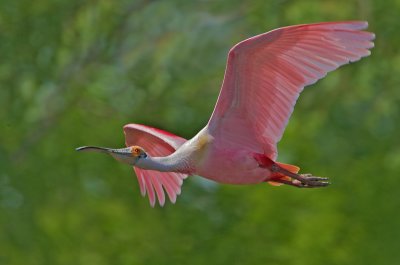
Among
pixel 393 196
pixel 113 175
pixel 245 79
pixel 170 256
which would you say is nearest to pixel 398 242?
pixel 393 196

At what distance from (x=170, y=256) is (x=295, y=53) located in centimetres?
985

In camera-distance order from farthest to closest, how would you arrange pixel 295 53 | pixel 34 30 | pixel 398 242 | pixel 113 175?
pixel 34 30 → pixel 113 175 → pixel 398 242 → pixel 295 53

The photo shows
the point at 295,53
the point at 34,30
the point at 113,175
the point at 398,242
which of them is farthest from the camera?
the point at 34,30

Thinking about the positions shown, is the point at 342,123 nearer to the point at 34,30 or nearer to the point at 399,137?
the point at 399,137

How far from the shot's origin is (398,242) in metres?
16.9

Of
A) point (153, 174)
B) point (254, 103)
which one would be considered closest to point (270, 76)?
point (254, 103)

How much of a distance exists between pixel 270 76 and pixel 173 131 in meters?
10.7

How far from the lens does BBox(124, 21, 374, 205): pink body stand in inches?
288

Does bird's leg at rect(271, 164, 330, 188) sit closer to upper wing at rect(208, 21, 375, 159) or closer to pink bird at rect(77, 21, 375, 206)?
pink bird at rect(77, 21, 375, 206)

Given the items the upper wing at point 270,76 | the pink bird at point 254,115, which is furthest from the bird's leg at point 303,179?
the upper wing at point 270,76

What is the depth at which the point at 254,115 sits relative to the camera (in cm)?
761

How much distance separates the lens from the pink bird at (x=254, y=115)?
7.34 m

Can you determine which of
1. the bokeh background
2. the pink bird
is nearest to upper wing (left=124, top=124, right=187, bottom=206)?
the pink bird

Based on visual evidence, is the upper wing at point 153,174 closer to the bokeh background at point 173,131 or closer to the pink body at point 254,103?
the pink body at point 254,103
